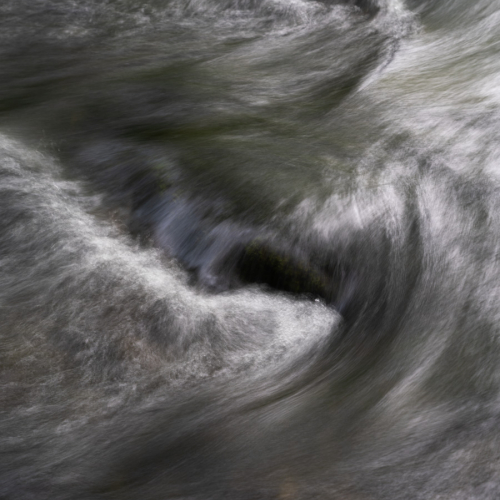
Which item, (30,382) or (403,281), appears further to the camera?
(403,281)

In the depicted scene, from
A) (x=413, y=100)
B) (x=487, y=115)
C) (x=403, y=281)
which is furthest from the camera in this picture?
(x=413, y=100)

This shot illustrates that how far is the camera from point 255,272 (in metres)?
3.76

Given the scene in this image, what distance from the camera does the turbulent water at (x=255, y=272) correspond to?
288 cm

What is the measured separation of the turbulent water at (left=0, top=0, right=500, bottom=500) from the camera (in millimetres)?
2879

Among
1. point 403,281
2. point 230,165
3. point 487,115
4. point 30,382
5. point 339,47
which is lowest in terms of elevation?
point 30,382

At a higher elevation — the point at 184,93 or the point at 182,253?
the point at 184,93

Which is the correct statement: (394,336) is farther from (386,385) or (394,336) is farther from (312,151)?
(312,151)

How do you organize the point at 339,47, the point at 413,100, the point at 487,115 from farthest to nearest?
the point at 339,47
the point at 413,100
the point at 487,115

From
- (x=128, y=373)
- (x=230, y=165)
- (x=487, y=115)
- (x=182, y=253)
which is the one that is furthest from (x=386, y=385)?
(x=487, y=115)

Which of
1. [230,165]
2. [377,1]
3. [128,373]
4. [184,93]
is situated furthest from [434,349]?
[377,1]

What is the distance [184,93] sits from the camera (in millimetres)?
5227

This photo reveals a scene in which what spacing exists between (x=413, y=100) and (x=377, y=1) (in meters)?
1.81

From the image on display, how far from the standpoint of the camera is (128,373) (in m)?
3.29

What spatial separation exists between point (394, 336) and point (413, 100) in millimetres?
2015
